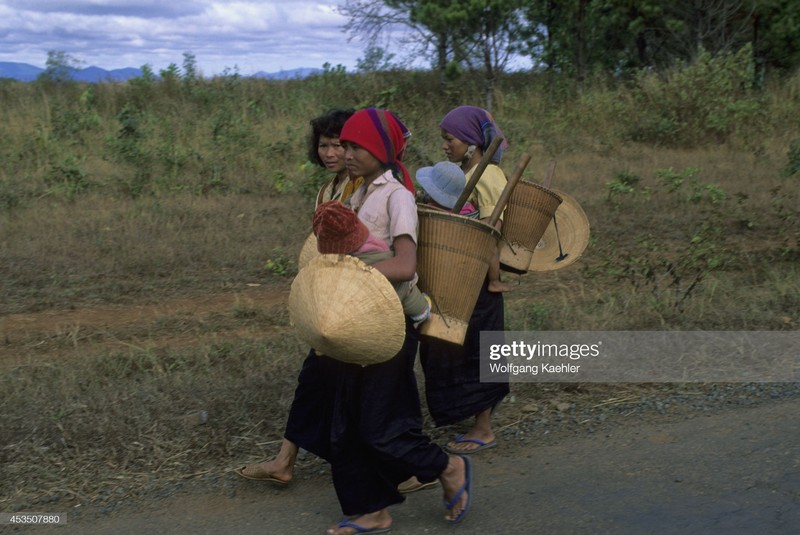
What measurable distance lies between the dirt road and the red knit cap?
1.07m

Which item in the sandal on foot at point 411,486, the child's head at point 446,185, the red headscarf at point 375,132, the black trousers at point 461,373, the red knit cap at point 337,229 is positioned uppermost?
the red headscarf at point 375,132

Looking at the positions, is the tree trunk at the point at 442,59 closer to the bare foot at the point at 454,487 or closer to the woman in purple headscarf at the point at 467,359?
the woman in purple headscarf at the point at 467,359

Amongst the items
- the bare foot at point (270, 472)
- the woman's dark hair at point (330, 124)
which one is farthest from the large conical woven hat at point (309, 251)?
the bare foot at point (270, 472)

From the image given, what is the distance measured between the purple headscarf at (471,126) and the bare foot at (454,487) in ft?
4.48

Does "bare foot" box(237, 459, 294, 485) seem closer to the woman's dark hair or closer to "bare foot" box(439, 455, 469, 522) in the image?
"bare foot" box(439, 455, 469, 522)

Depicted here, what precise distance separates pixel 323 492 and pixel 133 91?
40.0 ft

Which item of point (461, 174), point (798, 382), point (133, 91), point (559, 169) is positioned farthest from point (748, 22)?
point (461, 174)

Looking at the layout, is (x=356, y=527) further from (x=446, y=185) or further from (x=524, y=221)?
(x=524, y=221)

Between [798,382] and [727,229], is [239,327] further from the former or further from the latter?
[727,229]

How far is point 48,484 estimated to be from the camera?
351 cm

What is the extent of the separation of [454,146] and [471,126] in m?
0.11

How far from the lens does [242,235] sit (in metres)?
8.30

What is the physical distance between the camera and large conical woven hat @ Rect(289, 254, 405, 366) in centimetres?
282

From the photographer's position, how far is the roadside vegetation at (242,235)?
400 cm
